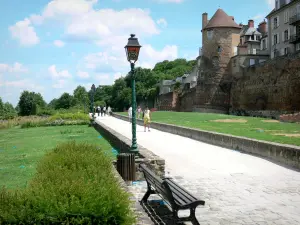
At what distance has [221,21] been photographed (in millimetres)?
63938

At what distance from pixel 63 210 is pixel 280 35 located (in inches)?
2125

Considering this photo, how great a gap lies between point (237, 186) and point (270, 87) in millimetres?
44357

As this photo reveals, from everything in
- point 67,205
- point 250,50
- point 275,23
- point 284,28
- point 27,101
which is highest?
point 275,23

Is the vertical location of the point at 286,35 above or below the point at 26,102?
above

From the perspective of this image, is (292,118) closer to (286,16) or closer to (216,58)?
(286,16)

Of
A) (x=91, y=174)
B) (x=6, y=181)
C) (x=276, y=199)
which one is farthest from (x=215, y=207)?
(x=6, y=181)

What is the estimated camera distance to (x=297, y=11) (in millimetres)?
48469

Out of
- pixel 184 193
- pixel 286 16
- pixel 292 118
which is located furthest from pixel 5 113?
pixel 184 193

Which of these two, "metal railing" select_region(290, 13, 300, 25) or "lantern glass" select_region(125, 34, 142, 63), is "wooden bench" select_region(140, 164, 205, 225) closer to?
"lantern glass" select_region(125, 34, 142, 63)

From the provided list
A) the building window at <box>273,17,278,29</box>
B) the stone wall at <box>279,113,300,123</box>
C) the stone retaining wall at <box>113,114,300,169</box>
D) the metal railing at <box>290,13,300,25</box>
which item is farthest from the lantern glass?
the building window at <box>273,17,278,29</box>

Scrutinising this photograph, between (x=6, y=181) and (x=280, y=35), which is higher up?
(x=280, y=35)

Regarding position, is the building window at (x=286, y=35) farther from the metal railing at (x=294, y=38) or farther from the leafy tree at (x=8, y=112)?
the leafy tree at (x=8, y=112)

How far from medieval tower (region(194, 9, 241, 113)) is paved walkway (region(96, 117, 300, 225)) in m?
50.7

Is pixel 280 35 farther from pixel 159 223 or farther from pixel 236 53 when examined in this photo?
pixel 159 223
